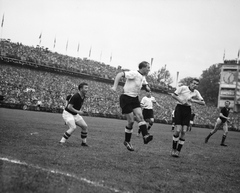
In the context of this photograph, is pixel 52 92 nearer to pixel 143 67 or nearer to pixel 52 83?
pixel 52 83

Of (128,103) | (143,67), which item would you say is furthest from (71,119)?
(143,67)

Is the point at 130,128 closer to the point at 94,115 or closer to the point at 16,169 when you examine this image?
the point at 16,169

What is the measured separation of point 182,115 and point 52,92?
27.9m

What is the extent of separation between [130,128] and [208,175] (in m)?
2.66

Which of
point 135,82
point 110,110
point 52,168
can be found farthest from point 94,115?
point 52,168

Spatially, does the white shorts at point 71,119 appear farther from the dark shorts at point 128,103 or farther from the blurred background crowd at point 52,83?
the blurred background crowd at point 52,83

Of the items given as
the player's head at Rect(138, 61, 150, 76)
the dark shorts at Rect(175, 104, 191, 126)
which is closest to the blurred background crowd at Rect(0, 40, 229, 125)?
the dark shorts at Rect(175, 104, 191, 126)

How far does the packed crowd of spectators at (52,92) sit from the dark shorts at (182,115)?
2614cm

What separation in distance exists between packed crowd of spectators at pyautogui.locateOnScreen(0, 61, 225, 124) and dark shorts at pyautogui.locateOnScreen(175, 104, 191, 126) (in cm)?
2614

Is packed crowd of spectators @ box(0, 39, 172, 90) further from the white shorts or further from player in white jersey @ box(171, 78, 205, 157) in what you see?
player in white jersey @ box(171, 78, 205, 157)

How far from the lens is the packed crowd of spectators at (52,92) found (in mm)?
31027

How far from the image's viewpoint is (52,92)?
110 feet

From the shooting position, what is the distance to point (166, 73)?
93.6 m

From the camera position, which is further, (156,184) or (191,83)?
(191,83)
